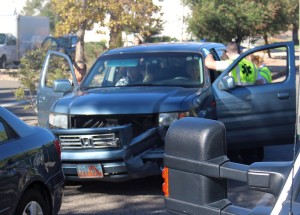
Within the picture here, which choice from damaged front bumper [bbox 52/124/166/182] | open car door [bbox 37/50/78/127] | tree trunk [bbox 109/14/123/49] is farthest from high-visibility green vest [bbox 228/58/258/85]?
tree trunk [bbox 109/14/123/49]

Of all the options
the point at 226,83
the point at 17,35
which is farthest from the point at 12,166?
the point at 17,35

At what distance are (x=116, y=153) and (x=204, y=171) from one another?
4598mm

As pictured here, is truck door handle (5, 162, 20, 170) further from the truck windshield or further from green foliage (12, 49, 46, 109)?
the truck windshield

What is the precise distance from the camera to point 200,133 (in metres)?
2.96

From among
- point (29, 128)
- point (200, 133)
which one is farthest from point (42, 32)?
point (200, 133)

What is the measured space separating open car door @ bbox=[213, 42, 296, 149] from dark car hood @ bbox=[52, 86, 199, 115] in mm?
646

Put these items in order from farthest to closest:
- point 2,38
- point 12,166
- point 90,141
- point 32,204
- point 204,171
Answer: point 2,38 → point 90,141 → point 32,204 → point 12,166 → point 204,171

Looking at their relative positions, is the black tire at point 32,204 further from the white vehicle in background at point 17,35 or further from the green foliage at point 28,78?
the white vehicle in background at point 17,35

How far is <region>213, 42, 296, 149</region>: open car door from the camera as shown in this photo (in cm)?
878

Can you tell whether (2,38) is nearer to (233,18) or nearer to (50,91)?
(233,18)

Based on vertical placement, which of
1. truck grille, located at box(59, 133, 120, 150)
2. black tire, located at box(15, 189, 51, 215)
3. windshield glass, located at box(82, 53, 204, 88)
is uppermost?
windshield glass, located at box(82, 53, 204, 88)

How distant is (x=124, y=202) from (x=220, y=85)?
6.95ft

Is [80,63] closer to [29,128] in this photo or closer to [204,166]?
[29,128]

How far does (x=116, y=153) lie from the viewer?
7453 millimetres
